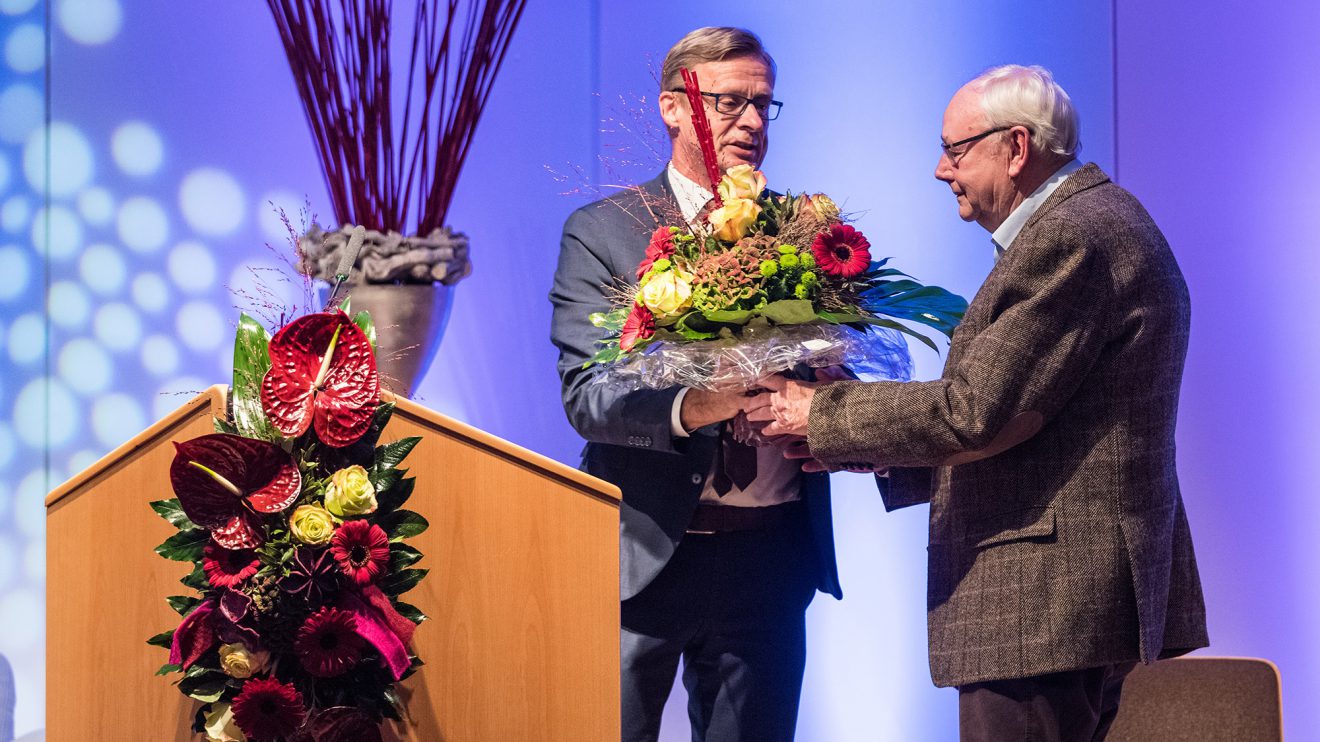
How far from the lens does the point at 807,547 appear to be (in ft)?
8.12

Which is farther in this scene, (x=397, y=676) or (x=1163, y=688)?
(x=1163, y=688)

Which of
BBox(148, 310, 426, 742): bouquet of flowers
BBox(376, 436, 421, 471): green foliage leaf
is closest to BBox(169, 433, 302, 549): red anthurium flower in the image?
BBox(148, 310, 426, 742): bouquet of flowers

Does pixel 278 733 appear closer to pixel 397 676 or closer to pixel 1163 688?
pixel 397 676

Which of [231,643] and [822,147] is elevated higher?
[822,147]

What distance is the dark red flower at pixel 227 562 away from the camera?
5.36 feet

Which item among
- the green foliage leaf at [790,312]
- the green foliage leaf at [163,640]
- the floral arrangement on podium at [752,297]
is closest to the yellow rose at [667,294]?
the floral arrangement on podium at [752,297]

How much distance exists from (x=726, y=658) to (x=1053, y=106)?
1073mm

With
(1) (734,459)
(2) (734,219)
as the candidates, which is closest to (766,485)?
(1) (734,459)

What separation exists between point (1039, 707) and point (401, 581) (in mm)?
939

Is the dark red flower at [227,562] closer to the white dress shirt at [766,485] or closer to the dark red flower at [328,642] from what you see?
the dark red flower at [328,642]

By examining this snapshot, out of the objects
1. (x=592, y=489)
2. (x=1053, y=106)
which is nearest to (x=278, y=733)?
(x=592, y=489)

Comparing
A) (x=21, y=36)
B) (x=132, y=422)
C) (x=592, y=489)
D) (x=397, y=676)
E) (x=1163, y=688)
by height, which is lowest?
(x=1163, y=688)

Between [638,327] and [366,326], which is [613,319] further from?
[366,326]

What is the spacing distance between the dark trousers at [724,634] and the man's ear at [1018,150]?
746 mm
